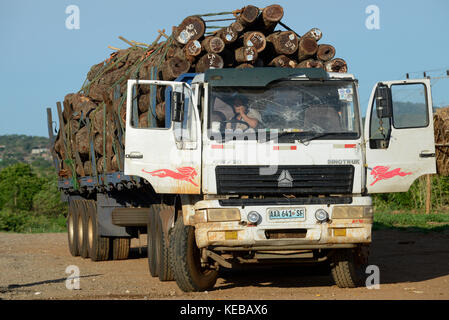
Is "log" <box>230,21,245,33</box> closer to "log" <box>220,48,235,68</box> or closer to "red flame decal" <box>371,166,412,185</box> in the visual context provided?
"log" <box>220,48,235,68</box>

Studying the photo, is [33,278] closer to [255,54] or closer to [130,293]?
[130,293]

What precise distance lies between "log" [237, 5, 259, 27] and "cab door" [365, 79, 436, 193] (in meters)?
2.43

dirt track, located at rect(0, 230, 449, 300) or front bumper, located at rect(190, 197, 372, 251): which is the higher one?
front bumper, located at rect(190, 197, 372, 251)

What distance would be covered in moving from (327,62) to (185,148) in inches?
112

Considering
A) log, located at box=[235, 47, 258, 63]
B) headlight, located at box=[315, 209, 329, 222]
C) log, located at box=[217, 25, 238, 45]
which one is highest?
log, located at box=[217, 25, 238, 45]

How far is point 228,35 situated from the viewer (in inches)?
409

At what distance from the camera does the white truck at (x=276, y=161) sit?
339 inches

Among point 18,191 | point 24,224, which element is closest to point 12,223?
point 24,224

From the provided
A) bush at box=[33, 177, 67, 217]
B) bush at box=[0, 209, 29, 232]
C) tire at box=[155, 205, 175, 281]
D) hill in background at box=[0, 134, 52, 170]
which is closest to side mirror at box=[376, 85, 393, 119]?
tire at box=[155, 205, 175, 281]

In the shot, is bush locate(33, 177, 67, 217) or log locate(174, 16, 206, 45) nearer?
log locate(174, 16, 206, 45)

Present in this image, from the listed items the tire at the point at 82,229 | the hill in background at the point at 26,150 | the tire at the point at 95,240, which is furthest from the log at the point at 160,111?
the hill in background at the point at 26,150

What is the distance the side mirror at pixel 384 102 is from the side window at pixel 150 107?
2971 millimetres

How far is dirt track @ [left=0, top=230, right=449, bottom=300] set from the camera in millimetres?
8953
